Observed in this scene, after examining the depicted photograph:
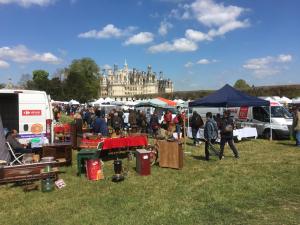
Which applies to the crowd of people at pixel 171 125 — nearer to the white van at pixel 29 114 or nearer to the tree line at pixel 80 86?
the white van at pixel 29 114

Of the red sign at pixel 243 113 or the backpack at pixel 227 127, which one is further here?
the red sign at pixel 243 113

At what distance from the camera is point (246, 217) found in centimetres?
628

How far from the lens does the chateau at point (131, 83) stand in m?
161

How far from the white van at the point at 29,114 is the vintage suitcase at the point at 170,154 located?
13.5 ft

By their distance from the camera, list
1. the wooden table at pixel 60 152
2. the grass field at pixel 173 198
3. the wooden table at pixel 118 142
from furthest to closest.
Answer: the wooden table at pixel 118 142 < the wooden table at pixel 60 152 < the grass field at pixel 173 198

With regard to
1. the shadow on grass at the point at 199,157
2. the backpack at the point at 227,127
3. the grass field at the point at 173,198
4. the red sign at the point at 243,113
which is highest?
the red sign at the point at 243,113

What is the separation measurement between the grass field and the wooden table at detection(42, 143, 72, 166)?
497 millimetres

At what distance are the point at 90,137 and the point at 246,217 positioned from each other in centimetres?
690

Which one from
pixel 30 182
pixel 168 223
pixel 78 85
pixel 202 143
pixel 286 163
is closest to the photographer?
pixel 168 223

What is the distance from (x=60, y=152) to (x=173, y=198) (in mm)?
5260

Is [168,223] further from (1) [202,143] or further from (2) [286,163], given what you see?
(1) [202,143]

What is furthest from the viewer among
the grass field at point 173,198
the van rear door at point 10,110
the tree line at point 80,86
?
the tree line at point 80,86

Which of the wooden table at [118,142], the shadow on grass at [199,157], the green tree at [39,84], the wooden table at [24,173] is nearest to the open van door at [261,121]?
the shadow on grass at [199,157]

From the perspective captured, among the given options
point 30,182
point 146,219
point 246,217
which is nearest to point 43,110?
point 30,182
